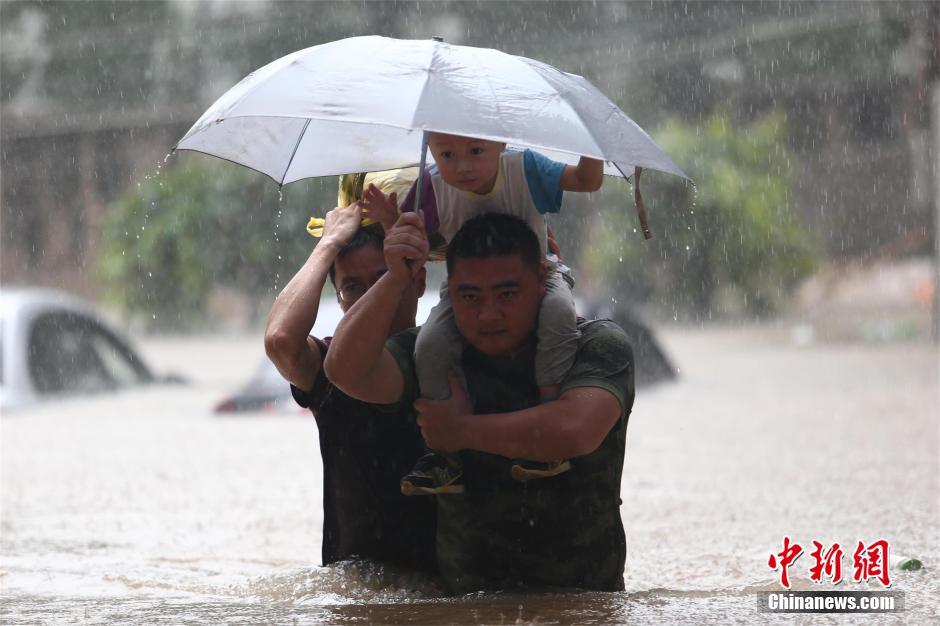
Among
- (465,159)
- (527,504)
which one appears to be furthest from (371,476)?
(465,159)

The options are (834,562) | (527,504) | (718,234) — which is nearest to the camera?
(527,504)

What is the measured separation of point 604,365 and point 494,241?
404 mm

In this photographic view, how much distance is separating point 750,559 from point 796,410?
21.4ft

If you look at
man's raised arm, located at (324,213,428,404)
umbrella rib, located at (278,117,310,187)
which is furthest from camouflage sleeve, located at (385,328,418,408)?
umbrella rib, located at (278,117,310,187)

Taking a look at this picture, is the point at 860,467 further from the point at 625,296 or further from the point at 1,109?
the point at 1,109

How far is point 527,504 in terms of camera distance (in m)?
3.48

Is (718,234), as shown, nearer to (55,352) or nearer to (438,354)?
(55,352)

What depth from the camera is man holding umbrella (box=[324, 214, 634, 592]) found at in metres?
3.29

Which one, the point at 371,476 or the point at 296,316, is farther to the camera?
the point at 371,476

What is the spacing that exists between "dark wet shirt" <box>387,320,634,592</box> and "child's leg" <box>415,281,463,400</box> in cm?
7

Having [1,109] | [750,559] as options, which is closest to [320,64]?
[750,559]

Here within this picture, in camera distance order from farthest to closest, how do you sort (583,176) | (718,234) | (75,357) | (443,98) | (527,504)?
(718,234) < (75,357) < (583,176) < (527,504) < (443,98)

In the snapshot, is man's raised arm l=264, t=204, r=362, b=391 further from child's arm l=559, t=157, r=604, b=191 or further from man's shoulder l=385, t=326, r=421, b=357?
child's arm l=559, t=157, r=604, b=191

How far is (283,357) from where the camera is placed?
3.58 meters
